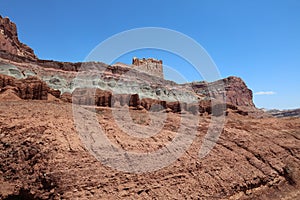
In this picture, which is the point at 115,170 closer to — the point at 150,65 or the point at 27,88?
the point at 27,88

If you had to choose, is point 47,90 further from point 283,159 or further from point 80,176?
point 283,159

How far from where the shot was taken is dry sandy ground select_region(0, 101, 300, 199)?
6.94 meters

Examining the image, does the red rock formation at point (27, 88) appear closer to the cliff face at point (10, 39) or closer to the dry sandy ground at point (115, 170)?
the dry sandy ground at point (115, 170)

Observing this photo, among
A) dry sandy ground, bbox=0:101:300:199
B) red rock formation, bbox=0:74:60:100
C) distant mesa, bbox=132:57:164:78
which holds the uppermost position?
distant mesa, bbox=132:57:164:78

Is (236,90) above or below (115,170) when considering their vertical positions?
above

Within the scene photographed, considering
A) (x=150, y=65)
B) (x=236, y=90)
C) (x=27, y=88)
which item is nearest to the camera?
(x=27, y=88)

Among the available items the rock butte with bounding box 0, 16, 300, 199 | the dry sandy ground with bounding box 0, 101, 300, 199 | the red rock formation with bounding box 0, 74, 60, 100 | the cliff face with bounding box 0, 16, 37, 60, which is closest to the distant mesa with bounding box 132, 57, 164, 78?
the cliff face with bounding box 0, 16, 37, 60

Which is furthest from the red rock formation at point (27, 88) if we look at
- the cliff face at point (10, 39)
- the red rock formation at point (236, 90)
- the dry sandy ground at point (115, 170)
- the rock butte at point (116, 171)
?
the red rock formation at point (236, 90)

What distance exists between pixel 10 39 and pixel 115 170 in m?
61.7

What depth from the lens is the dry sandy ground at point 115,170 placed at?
6.94m

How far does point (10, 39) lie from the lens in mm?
57469

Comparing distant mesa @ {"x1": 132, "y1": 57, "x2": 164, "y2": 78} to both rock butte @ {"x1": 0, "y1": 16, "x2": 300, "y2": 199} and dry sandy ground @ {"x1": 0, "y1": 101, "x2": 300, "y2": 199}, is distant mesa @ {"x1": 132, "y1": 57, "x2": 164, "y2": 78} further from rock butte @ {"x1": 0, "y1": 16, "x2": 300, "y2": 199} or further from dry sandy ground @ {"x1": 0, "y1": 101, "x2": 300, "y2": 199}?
dry sandy ground @ {"x1": 0, "y1": 101, "x2": 300, "y2": 199}

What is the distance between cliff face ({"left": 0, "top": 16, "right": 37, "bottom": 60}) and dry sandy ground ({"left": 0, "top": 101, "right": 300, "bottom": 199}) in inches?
1900

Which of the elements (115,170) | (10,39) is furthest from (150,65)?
(115,170)
